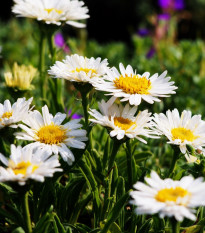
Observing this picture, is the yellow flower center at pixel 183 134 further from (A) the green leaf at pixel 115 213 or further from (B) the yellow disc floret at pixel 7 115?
(B) the yellow disc floret at pixel 7 115

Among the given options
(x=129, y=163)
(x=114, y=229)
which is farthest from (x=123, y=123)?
(x=114, y=229)

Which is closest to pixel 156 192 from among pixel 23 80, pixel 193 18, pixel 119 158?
pixel 119 158

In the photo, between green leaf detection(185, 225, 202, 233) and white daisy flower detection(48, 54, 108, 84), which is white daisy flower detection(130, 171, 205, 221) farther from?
white daisy flower detection(48, 54, 108, 84)

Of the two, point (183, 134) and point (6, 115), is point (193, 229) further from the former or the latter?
point (6, 115)

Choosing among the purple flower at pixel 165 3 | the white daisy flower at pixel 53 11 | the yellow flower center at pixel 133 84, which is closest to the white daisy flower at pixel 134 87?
the yellow flower center at pixel 133 84

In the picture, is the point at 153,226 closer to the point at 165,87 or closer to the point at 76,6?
the point at 165,87

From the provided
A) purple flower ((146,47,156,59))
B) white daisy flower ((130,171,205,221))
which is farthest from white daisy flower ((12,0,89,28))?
purple flower ((146,47,156,59))

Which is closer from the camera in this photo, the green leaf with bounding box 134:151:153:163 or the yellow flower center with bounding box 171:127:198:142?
the yellow flower center with bounding box 171:127:198:142
